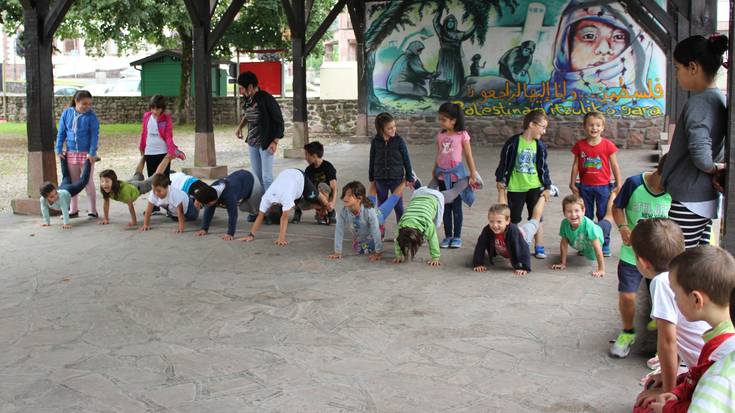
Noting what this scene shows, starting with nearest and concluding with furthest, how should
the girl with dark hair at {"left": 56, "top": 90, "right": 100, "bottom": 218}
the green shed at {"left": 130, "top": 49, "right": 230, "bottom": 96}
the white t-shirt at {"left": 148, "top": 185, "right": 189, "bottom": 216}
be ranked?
1. the white t-shirt at {"left": 148, "top": 185, "right": 189, "bottom": 216}
2. the girl with dark hair at {"left": 56, "top": 90, "right": 100, "bottom": 218}
3. the green shed at {"left": 130, "top": 49, "right": 230, "bottom": 96}

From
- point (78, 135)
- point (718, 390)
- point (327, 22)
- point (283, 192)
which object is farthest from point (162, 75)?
point (718, 390)

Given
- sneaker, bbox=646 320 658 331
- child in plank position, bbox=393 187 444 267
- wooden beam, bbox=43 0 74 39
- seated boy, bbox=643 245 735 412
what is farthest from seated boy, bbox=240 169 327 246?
seated boy, bbox=643 245 735 412

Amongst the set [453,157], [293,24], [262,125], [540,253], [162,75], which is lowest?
[540,253]

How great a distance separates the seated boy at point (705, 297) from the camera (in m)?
2.53

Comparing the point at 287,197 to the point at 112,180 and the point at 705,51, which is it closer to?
the point at 112,180

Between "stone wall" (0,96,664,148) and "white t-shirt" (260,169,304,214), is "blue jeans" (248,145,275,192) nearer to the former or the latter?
"white t-shirt" (260,169,304,214)

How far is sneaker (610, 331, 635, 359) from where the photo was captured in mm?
4203

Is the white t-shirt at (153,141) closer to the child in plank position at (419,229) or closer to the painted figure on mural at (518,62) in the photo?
the child in plank position at (419,229)

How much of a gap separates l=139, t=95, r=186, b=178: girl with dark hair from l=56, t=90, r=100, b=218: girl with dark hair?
1.98 ft

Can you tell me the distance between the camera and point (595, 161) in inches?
258

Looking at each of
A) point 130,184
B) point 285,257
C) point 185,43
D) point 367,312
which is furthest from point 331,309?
point 185,43

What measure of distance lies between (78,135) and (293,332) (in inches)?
182

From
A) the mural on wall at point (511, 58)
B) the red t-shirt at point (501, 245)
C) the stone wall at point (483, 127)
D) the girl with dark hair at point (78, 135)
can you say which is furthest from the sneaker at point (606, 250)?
the mural on wall at point (511, 58)

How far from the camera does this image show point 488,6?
57.0 feet
